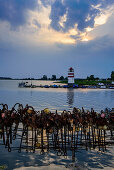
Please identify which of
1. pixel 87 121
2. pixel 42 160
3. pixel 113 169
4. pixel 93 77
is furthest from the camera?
pixel 93 77

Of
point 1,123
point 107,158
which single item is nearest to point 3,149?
point 1,123

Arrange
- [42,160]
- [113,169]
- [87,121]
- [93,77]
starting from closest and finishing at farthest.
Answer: [113,169], [42,160], [87,121], [93,77]

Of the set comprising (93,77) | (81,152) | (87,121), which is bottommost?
(81,152)

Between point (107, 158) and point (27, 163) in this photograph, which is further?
point (107, 158)

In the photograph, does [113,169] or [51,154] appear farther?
[51,154]

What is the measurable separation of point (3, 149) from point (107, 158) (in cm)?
430

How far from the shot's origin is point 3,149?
22.3ft

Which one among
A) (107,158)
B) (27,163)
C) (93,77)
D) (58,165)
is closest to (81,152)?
(107,158)

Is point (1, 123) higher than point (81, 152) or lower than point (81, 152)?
higher

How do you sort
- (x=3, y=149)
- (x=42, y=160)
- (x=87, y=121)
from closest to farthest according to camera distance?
1. (x=42, y=160)
2. (x=87, y=121)
3. (x=3, y=149)

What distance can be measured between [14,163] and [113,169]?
3424mm

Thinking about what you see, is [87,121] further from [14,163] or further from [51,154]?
[14,163]

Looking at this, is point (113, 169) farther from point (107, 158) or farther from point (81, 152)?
point (81, 152)

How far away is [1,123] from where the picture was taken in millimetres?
5656
